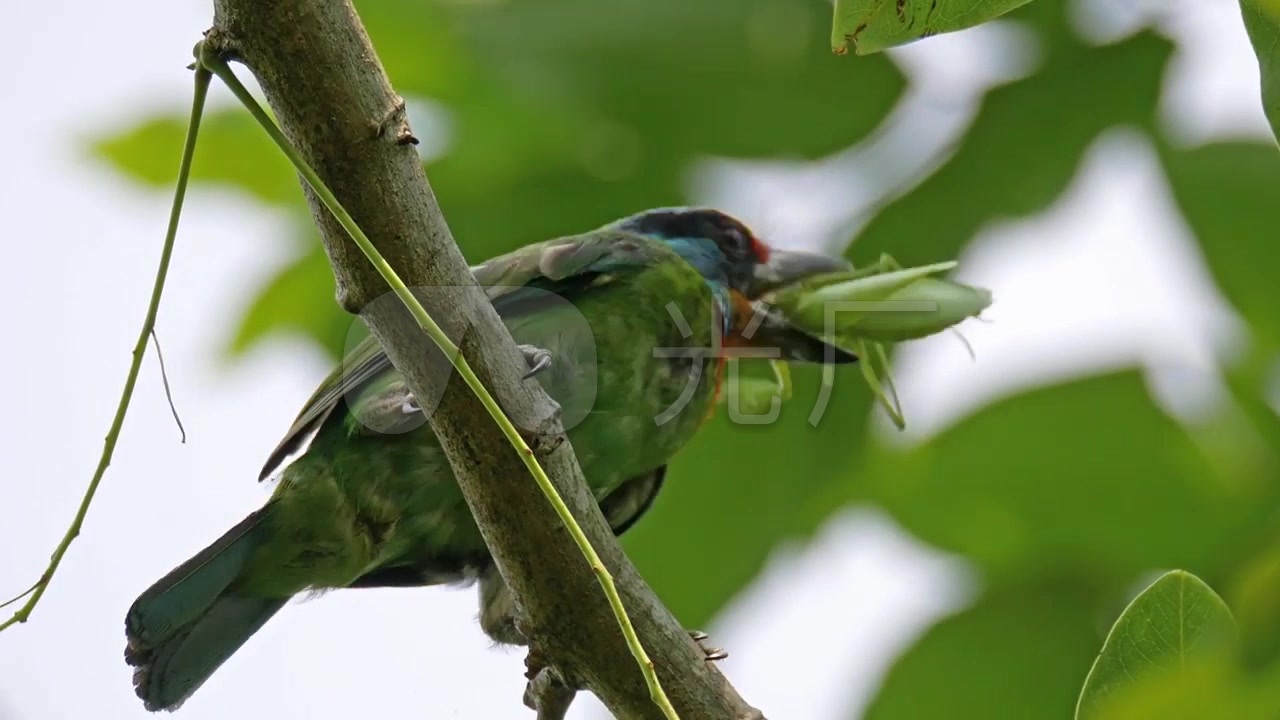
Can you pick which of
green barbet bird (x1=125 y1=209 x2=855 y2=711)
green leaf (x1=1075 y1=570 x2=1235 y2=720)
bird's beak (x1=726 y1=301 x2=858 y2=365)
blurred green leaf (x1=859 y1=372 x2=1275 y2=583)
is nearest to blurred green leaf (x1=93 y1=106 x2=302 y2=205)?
green barbet bird (x1=125 y1=209 x2=855 y2=711)

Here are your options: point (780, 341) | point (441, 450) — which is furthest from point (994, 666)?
point (441, 450)

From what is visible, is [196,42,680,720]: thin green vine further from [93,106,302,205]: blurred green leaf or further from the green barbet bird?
[93,106,302,205]: blurred green leaf

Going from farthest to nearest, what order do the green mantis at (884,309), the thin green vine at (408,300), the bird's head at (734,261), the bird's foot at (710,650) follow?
the bird's head at (734,261) < the green mantis at (884,309) < the bird's foot at (710,650) < the thin green vine at (408,300)

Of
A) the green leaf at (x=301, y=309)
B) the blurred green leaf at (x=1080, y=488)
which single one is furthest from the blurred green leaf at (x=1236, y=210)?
the green leaf at (x=301, y=309)

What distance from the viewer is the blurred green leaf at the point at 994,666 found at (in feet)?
8.30

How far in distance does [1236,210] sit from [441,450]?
145 centimetres

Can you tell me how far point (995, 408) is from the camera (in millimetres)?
2752

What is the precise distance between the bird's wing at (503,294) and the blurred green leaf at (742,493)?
39 centimetres

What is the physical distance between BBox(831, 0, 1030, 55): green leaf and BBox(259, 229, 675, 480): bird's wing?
112 centimetres

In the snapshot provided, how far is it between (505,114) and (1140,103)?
118cm

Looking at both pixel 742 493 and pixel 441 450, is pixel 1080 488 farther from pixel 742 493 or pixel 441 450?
pixel 441 450

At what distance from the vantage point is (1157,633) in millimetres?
1307

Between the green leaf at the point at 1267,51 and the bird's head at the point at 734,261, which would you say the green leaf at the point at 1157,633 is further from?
the bird's head at the point at 734,261

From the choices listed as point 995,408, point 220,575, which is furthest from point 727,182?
point 220,575
